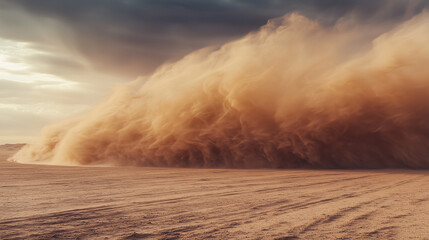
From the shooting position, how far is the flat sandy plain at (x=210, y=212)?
4.05 m

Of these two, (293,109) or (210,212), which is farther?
(293,109)

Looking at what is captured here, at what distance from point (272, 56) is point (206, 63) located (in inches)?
139

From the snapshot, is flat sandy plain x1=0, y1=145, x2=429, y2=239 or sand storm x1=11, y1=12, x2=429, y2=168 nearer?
flat sandy plain x1=0, y1=145, x2=429, y2=239

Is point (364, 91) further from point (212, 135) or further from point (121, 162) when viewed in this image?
point (121, 162)

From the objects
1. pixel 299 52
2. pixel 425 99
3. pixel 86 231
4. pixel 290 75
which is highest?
pixel 299 52

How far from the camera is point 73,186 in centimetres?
766

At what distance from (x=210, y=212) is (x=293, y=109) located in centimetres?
1018

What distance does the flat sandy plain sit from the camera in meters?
4.05

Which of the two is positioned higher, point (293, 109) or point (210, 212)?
point (293, 109)

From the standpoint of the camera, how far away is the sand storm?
1409 cm

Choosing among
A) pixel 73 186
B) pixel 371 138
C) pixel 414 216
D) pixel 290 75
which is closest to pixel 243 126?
pixel 290 75

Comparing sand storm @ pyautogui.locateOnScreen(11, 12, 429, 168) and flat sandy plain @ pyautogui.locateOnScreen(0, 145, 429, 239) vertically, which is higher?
sand storm @ pyautogui.locateOnScreen(11, 12, 429, 168)

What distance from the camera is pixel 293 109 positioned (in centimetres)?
1462

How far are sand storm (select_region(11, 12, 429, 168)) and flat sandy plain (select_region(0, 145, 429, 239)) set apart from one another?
685cm
